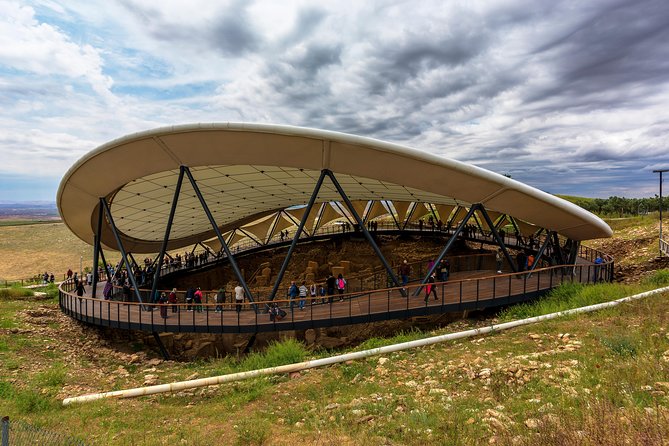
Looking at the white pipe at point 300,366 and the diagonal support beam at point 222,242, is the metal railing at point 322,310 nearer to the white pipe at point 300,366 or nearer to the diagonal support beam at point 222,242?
the diagonal support beam at point 222,242

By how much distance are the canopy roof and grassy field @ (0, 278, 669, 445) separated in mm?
5558

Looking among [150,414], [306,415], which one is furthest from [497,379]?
[150,414]

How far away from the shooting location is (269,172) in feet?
52.3

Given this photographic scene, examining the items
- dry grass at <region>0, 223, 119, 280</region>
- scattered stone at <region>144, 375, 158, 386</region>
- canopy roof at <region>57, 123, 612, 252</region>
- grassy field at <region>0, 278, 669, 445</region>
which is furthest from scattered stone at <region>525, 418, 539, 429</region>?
dry grass at <region>0, 223, 119, 280</region>

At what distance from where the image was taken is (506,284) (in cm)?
1445

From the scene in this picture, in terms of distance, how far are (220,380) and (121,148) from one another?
32.7ft

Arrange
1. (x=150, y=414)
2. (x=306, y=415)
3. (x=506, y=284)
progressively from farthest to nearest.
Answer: (x=506, y=284) → (x=150, y=414) → (x=306, y=415)

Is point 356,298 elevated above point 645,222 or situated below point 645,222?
below

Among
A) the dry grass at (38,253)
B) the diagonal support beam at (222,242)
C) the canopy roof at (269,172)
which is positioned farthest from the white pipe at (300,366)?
the dry grass at (38,253)

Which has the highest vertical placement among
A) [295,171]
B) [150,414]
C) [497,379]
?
[295,171]

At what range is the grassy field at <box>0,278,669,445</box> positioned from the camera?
475 cm

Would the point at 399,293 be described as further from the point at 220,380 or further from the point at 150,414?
the point at 150,414

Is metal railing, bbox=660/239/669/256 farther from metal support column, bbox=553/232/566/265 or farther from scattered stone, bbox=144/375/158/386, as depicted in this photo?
scattered stone, bbox=144/375/158/386

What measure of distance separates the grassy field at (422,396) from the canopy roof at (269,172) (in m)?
5.56
